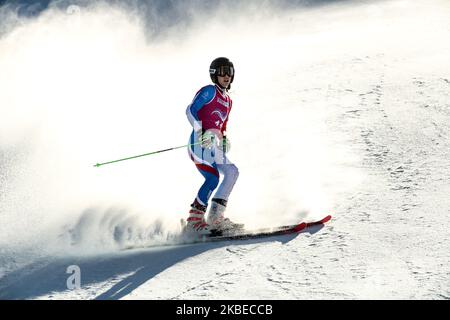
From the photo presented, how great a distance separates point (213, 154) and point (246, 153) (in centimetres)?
256

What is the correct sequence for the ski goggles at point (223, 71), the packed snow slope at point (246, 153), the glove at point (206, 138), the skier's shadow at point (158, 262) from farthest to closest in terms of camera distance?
1. the ski goggles at point (223, 71)
2. the glove at point (206, 138)
3. the packed snow slope at point (246, 153)
4. the skier's shadow at point (158, 262)

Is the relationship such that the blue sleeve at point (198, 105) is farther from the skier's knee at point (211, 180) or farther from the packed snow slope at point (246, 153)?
the packed snow slope at point (246, 153)

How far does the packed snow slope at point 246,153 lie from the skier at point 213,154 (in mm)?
338

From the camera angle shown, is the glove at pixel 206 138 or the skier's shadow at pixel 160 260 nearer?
the skier's shadow at pixel 160 260

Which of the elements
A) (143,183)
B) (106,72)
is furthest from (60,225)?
(106,72)

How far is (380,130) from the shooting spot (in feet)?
30.8

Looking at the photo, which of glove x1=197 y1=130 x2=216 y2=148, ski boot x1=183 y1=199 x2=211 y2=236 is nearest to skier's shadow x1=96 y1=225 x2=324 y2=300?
ski boot x1=183 y1=199 x2=211 y2=236

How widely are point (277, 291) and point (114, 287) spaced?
1375mm

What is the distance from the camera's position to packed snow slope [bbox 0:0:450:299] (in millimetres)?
6047

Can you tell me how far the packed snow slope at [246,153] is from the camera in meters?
6.05

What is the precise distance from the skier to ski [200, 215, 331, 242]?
12cm

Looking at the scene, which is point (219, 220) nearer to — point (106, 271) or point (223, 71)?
point (106, 271)

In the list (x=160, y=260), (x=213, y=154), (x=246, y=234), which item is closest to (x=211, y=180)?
(x=213, y=154)

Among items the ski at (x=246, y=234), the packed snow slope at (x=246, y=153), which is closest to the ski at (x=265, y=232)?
the ski at (x=246, y=234)
